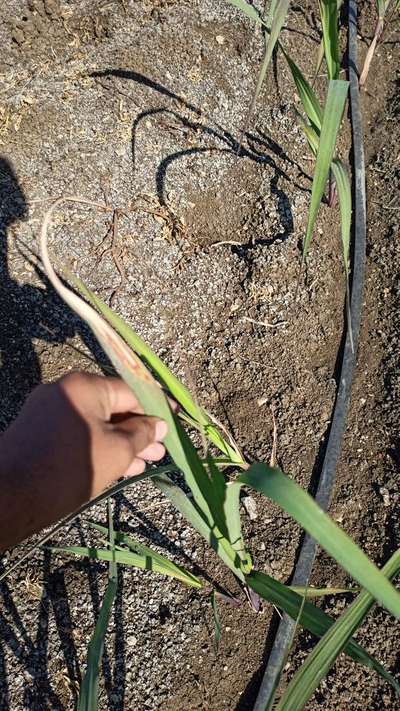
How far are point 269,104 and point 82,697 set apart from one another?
1.71 metres

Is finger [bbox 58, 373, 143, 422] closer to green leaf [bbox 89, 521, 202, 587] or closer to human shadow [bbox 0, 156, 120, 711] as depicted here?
green leaf [bbox 89, 521, 202, 587]

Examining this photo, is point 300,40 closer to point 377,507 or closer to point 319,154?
point 319,154

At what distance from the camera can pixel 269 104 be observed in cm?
196

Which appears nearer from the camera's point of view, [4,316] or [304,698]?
[304,698]

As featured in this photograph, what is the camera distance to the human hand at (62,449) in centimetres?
79

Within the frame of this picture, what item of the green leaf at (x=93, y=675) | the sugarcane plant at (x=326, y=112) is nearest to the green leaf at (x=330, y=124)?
the sugarcane plant at (x=326, y=112)

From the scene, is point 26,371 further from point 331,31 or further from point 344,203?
point 331,31

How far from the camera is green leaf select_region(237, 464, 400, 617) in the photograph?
0.61m

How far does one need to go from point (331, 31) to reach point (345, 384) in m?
0.80

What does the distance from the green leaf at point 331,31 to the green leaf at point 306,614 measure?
1.09m

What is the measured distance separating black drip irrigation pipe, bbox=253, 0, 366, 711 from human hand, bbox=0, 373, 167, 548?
14.9 inches

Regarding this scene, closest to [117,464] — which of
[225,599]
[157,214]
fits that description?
[225,599]

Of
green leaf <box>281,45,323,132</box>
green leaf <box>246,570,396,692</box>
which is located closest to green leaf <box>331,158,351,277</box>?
green leaf <box>281,45,323,132</box>

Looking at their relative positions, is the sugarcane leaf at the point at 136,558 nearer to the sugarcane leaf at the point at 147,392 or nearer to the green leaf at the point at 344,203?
the sugarcane leaf at the point at 147,392
